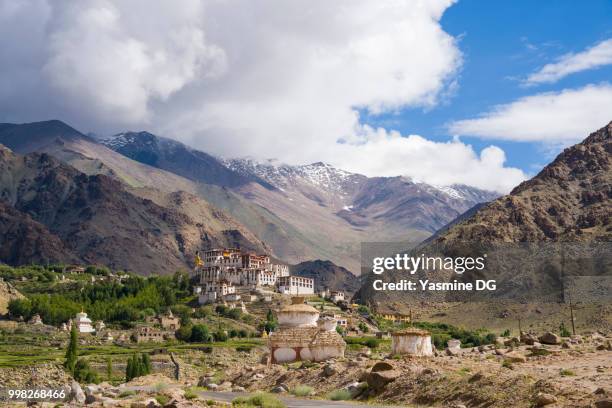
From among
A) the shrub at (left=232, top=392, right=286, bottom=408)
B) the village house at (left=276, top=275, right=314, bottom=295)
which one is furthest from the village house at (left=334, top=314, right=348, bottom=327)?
the shrub at (left=232, top=392, right=286, bottom=408)

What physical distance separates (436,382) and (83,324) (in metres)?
105

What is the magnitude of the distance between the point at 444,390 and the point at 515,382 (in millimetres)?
3380

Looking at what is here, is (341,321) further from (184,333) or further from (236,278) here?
(236,278)

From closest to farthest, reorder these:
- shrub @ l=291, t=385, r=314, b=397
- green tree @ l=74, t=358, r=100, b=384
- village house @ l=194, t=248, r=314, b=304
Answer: shrub @ l=291, t=385, r=314, b=397, green tree @ l=74, t=358, r=100, b=384, village house @ l=194, t=248, r=314, b=304

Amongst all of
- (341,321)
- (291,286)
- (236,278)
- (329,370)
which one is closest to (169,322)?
(341,321)

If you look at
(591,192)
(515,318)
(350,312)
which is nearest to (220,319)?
(350,312)

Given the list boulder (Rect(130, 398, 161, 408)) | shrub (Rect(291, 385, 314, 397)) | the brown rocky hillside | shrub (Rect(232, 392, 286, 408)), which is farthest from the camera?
the brown rocky hillside

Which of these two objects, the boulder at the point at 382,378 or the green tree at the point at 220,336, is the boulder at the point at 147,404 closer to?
the boulder at the point at 382,378

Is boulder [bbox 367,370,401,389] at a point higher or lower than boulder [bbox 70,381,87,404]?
higher

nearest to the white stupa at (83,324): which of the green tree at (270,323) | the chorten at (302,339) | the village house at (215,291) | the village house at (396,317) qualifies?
the green tree at (270,323)

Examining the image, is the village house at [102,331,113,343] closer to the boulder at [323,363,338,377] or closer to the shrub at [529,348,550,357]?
the boulder at [323,363,338,377]

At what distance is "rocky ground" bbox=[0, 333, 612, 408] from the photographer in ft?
106

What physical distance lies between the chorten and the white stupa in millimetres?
79880

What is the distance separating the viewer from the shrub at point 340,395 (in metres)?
39.9
